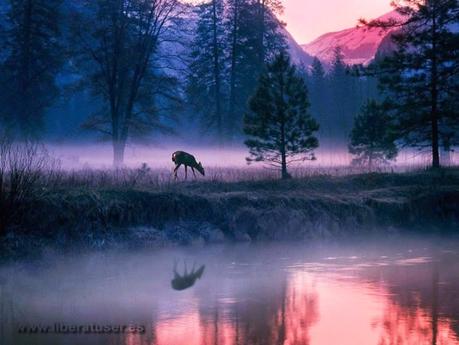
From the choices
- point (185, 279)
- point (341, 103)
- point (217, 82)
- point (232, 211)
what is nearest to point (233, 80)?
point (217, 82)

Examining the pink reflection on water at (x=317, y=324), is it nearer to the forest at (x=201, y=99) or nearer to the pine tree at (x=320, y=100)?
the forest at (x=201, y=99)

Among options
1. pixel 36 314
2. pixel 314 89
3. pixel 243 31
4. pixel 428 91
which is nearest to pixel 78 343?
pixel 36 314

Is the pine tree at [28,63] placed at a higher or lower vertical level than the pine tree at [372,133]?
higher

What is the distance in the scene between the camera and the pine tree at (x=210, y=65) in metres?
42.6

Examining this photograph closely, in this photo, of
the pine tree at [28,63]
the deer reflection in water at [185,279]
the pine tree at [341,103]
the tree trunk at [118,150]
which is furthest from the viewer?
the pine tree at [341,103]

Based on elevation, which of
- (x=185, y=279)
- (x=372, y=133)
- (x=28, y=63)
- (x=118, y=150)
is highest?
(x=28, y=63)

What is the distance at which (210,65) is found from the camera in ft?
143

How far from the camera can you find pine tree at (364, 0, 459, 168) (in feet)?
97.3

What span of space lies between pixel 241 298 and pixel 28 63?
77.6 ft

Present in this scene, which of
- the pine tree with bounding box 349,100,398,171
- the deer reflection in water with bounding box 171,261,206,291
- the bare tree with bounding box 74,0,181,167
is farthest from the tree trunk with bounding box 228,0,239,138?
the deer reflection in water with bounding box 171,261,206,291

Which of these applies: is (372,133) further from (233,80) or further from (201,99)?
(201,99)

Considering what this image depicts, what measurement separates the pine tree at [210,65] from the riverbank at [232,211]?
18.2 m

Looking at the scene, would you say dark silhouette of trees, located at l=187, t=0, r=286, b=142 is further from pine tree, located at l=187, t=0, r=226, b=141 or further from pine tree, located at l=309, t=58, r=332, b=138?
pine tree, located at l=309, t=58, r=332, b=138

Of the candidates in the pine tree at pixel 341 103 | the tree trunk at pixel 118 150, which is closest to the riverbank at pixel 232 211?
the tree trunk at pixel 118 150
